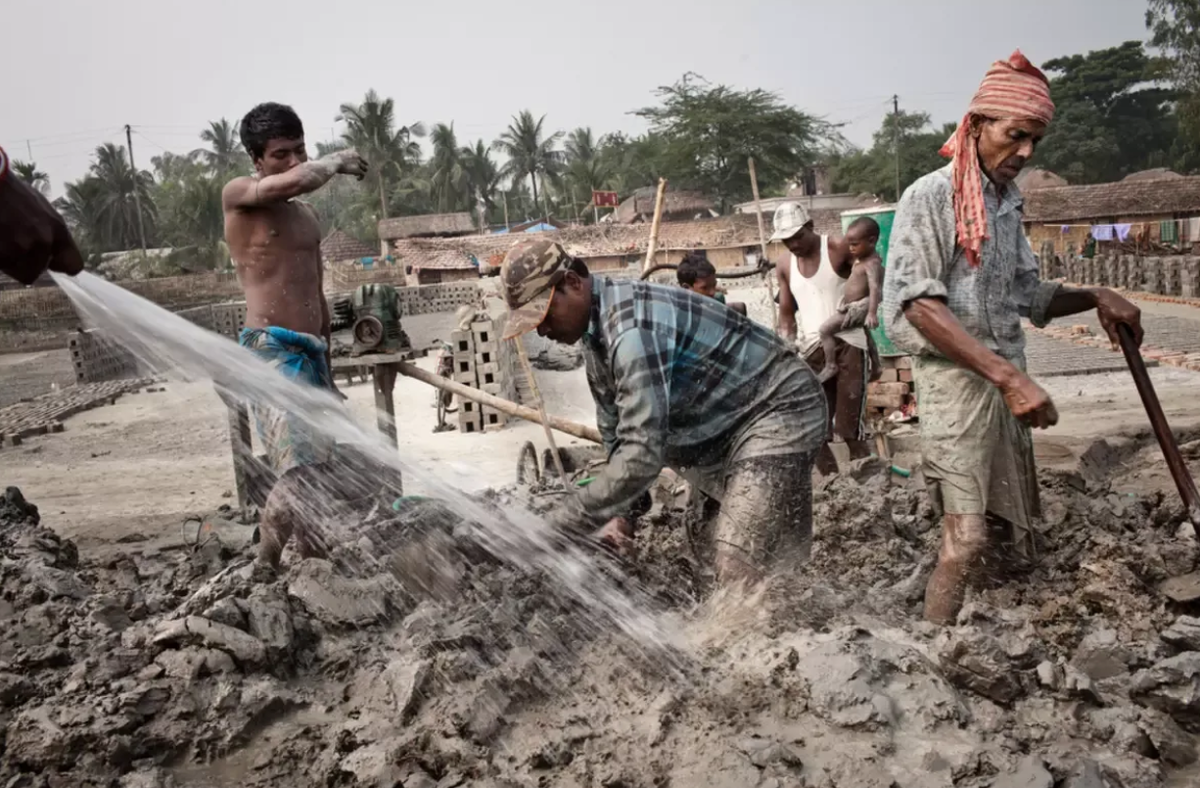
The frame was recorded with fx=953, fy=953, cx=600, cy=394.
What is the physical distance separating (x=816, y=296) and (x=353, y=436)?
9.98 ft

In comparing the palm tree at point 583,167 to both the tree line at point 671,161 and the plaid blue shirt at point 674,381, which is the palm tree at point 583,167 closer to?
the tree line at point 671,161

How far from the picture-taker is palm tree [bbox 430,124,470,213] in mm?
54938

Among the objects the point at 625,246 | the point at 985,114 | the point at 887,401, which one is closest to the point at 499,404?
the point at 985,114

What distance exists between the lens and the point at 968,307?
2.91 m

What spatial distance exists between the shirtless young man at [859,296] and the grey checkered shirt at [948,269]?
2.47 meters

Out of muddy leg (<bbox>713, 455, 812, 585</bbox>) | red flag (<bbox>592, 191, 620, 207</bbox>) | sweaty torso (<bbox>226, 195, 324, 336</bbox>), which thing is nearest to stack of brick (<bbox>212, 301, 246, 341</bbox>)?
sweaty torso (<bbox>226, 195, 324, 336</bbox>)

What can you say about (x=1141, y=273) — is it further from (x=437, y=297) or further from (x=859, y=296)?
(x=437, y=297)

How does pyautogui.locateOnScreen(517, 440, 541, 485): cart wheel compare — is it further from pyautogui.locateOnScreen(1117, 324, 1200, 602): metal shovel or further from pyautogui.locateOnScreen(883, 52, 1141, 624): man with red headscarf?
pyautogui.locateOnScreen(1117, 324, 1200, 602): metal shovel

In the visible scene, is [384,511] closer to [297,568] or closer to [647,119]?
[297,568]

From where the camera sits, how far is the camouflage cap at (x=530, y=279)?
2678 mm

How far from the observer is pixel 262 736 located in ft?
9.13

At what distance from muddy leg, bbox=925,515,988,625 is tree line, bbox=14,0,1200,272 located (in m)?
41.9

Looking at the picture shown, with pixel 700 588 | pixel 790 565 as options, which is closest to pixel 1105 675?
pixel 790 565

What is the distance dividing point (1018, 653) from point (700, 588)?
118 cm
